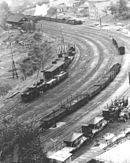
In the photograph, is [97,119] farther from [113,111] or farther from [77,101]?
[77,101]

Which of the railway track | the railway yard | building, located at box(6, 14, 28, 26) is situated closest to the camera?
the railway yard

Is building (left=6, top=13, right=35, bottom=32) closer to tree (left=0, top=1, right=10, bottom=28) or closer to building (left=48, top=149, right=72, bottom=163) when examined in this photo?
tree (left=0, top=1, right=10, bottom=28)

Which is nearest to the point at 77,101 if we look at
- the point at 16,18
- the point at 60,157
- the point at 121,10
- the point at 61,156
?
the point at 61,156

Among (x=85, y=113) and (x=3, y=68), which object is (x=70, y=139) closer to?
(x=85, y=113)

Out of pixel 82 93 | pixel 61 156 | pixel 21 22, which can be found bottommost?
pixel 61 156

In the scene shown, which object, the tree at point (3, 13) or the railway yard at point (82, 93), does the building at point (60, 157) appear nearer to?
the railway yard at point (82, 93)

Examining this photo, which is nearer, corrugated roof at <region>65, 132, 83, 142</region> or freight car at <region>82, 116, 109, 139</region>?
corrugated roof at <region>65, 132, 83, 142</region>

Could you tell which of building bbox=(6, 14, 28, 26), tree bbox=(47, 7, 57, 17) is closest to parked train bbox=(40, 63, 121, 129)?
building bbox=(6, 14, 28, 26)
